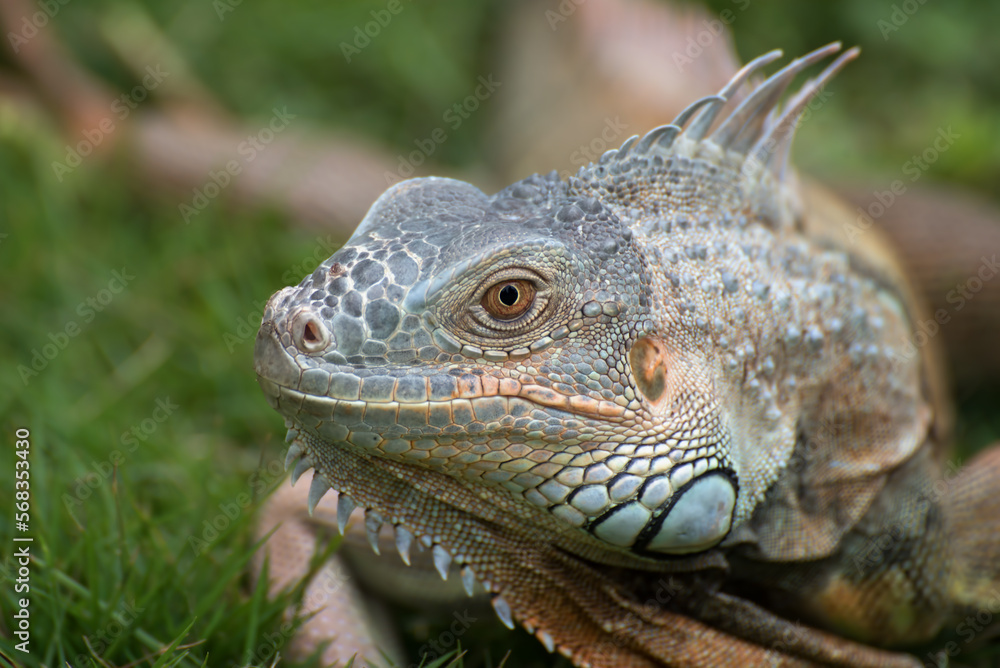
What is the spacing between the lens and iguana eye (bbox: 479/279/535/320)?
2.45 metres

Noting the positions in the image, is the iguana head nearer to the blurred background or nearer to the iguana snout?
the iguana snout

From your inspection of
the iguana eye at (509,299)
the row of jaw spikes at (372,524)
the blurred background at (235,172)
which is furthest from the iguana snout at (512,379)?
the blurred background at (235,172)

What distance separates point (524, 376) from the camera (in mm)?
2449

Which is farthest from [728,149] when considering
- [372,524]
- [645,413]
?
[372,524]

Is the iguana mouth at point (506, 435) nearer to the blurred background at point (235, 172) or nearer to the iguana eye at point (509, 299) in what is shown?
the iguana eye at point (509, 299)

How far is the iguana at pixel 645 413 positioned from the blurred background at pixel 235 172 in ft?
2.32

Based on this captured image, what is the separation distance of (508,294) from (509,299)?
0.5 inches

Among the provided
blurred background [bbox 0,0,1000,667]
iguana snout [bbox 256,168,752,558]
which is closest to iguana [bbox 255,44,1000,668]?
iguana snout [bbox 256,168,752,558]

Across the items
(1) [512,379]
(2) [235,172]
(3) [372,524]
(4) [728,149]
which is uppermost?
(4) [728,149]

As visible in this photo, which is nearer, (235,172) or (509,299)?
(509,299)

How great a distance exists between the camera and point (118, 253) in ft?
19.9

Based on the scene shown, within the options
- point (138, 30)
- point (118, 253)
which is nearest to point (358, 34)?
point (138, 30)

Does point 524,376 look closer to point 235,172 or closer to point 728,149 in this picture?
point 728,149

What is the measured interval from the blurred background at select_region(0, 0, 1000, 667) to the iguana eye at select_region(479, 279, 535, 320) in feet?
4.48
